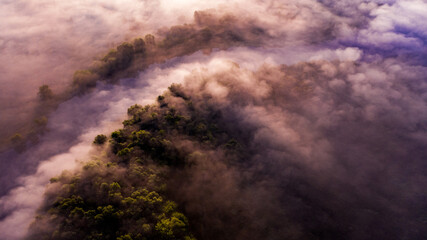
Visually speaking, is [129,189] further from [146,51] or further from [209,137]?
[146,51]

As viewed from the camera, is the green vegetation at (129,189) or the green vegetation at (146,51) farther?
the green vegetation at (146,51)

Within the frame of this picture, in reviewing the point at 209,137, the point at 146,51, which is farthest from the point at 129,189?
the point at 146,51

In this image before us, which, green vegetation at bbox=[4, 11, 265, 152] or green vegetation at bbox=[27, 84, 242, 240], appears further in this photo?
green vegetation at bbox=[4, 11, 265, 152]

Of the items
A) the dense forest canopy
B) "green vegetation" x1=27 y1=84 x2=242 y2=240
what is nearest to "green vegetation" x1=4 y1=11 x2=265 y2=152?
the dense forest canopy

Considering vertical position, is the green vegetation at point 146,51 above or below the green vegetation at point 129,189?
above

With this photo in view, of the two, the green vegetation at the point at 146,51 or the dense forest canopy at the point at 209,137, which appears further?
the green vegetation at the point at 146,51

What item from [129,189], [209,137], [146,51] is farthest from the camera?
[146,51]

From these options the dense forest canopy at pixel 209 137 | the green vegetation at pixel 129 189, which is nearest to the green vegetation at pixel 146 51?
the dense forest canopy at pixel 209 137

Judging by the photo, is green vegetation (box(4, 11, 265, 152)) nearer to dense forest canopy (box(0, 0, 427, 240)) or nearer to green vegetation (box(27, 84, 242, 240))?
dense forest canopy (box(0, 0, 427, 240))

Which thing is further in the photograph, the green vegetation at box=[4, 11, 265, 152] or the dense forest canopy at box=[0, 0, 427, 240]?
the green vegetation at box=[4, 11, 265, 152]

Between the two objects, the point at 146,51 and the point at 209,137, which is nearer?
the point at 209,137

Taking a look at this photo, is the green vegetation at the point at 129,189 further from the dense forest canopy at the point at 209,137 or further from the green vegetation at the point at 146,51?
the green vegetation at the point at 146,51

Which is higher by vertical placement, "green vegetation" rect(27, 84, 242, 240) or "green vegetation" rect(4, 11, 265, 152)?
"green vegetation" rect(4, 11, 265, 152)
